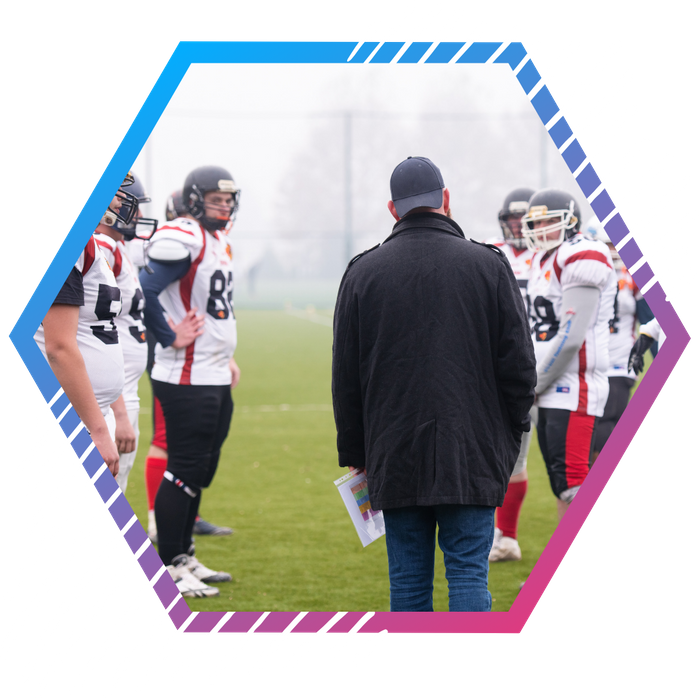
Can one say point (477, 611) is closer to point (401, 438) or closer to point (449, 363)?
point (401, 438)

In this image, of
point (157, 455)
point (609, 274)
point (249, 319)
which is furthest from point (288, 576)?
point (249, 319)

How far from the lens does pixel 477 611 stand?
284 centimetres

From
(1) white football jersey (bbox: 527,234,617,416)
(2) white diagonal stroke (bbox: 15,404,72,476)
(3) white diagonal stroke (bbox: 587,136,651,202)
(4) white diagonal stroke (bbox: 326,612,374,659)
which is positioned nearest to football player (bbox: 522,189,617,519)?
(1) white football jersey (bbox: 527,234,617,416)

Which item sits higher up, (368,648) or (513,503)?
(513,503)

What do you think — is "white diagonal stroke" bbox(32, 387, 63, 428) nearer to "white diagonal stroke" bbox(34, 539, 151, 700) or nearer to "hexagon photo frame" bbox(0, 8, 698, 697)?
"hexagon photo frame" bbox(0, 8, 698, 697)

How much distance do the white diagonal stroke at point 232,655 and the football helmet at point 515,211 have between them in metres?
3.27

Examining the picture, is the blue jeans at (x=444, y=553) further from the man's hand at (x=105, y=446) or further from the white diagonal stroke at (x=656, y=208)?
the white diagonal stroke at (x=656, y=208)

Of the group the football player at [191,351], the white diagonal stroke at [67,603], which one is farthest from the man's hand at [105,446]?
the football player at [191,351]

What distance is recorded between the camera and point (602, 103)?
3062mm

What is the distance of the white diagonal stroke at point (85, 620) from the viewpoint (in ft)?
9.27

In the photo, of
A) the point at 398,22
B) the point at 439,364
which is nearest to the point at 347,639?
the point at 439,364

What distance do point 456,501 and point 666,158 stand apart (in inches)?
59.5

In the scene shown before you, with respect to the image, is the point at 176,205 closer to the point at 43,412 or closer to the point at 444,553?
the point at 43,412

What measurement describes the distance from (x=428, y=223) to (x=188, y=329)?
6.09 ft
